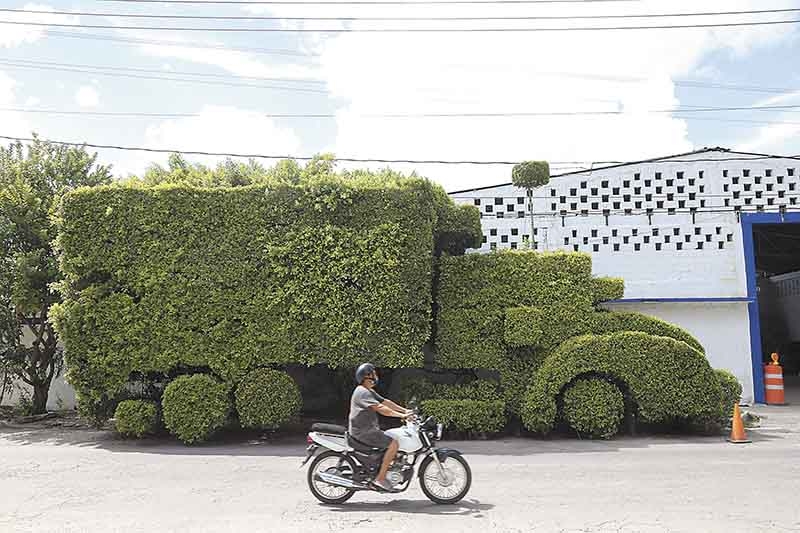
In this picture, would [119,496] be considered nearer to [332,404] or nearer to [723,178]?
[332,404]

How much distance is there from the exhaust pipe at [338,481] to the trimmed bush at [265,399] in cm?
527

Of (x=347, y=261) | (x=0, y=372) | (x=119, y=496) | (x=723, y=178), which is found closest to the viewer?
(x=119, y=496)

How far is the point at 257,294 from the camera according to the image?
13008mm

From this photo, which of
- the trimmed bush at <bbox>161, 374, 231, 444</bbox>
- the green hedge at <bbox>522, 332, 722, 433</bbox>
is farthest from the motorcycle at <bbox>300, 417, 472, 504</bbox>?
the green hedge at <bbox>522, 332, 722, 433</bbox>

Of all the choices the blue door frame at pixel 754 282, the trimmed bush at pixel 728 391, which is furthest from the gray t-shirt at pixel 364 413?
the blue door frame at pixel 754 282

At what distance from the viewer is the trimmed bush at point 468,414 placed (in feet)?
42.2

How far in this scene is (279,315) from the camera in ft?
42.7

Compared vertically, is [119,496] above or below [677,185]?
below

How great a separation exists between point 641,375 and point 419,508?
687 centimetres

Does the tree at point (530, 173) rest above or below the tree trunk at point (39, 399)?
above

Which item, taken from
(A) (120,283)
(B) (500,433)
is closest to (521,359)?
(B) (500,433)

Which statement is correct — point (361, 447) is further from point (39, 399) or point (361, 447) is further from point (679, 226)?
point (679, 226)

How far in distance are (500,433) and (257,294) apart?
5267 millimetres

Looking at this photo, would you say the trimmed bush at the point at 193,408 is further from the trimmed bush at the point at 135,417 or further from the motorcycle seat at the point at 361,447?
the motorcycle seat at the point at 361,447
